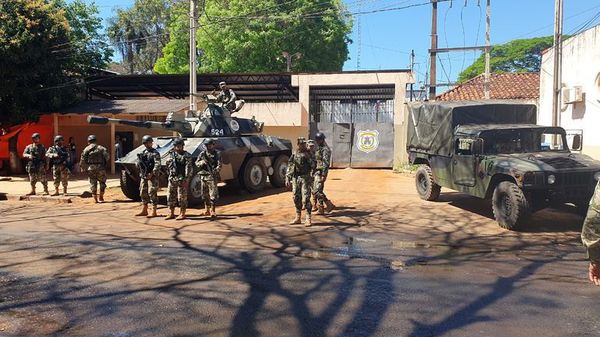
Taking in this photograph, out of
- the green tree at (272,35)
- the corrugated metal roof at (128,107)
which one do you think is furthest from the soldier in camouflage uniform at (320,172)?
the green tree at (272,35)

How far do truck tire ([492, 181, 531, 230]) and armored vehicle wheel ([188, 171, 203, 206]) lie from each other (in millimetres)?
6110

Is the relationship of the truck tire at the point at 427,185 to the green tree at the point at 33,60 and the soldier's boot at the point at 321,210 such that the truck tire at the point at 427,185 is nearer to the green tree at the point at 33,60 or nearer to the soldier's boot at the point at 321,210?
the soldier's boot at the point at 321,210

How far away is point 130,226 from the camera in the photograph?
9398 millimetres

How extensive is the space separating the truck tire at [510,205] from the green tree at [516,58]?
Result: 4511cm

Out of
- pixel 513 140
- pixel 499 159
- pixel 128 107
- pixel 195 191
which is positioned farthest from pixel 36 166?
pixel 513 140

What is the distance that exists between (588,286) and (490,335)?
2.08 meters

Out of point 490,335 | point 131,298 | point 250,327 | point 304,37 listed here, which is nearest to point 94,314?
point 131,298

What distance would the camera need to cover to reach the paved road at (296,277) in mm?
4465

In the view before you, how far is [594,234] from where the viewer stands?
3174 mm

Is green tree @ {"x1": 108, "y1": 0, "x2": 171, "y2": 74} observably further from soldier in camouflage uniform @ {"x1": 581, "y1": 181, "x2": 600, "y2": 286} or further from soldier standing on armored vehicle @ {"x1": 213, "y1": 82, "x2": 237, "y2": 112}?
soldier in camouflage uniform @ {"x1": 581, "y1": 181, "x2": 600, "y2": 286}

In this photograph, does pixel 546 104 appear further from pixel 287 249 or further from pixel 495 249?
pixel 287 249

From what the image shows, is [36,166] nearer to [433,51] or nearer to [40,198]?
[40,198]

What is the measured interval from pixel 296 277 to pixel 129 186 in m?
8.18

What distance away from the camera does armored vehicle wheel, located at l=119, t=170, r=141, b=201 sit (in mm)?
12835
